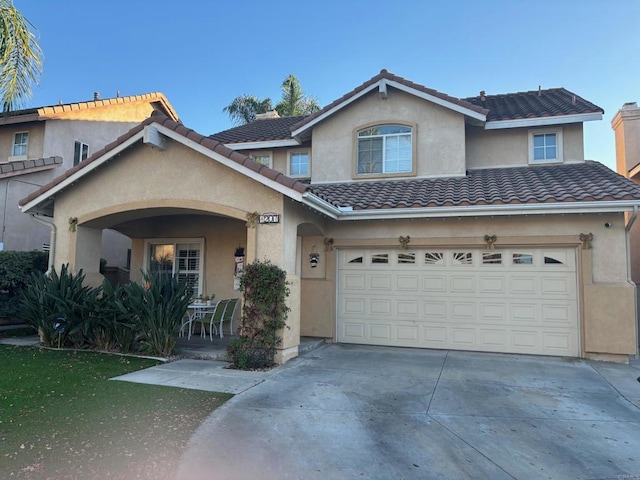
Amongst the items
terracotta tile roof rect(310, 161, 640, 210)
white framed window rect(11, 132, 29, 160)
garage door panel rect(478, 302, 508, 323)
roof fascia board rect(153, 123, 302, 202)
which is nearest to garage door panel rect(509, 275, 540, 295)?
garage door panel rect(478, 302, 508, 323)

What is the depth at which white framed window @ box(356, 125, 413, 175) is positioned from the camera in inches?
504

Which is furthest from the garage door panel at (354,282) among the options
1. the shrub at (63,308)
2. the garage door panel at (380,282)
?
the shrub at (63,308)

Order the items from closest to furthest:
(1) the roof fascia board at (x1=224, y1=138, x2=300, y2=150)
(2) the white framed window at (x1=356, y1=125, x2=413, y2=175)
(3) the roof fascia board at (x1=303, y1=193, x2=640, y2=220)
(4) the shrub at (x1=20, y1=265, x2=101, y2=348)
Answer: (3) the roof fascia board at (x1=303, y1=193, x2=640, y2=220) < (4) the shrub at (x1=20, y1=265, x2=101, y2=348) < (2) the white framed window at (x1=356, y1=125, x2=413, y2=175) < (1) the roof fascia board at (x1=224, y1=138, x2=300, y2=150)

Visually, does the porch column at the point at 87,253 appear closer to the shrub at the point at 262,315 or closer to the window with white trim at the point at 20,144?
the shrub at the point at 262,315

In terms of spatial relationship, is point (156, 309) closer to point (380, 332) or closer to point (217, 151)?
point (217, 151)

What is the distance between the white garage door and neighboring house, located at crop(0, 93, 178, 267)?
11.1m

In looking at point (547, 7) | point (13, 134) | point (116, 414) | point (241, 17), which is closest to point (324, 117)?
point (241, 17)

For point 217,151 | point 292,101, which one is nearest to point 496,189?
point 217,151

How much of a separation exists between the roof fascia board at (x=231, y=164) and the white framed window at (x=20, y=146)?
1115 cm

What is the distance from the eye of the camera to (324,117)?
13.4m

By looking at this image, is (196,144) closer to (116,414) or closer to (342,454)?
(116,414)

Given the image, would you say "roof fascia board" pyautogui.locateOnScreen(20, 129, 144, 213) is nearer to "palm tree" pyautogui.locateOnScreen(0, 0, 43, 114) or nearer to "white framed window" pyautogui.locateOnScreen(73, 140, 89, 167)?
"palm tree" pyautogui.locateOnScreen(0, 0, 43, 114)

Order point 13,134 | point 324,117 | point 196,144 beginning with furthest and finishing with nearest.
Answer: point 13,134, point 324,117, point 196,144

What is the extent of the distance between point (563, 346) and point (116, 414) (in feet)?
30.1
